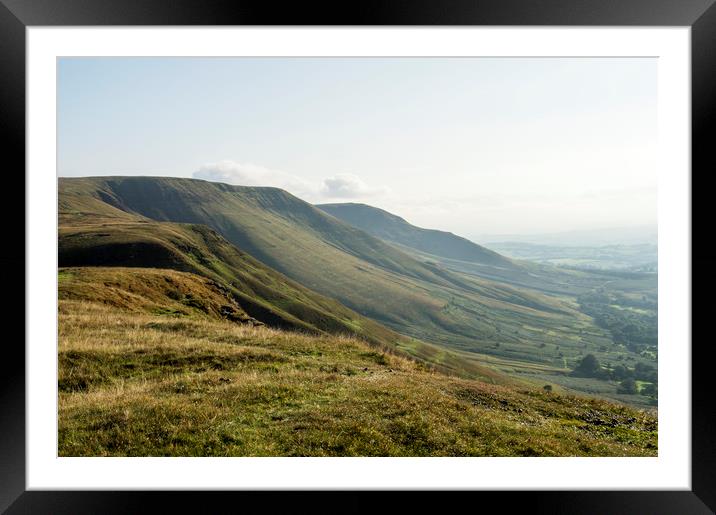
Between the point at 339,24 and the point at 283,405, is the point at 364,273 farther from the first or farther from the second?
the point at 339,24

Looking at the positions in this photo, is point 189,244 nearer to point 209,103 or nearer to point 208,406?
point 208,406

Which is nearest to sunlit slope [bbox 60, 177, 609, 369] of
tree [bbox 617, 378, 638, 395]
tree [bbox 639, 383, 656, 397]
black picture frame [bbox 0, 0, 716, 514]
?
tree [bbox 617, 378, 638, 395]

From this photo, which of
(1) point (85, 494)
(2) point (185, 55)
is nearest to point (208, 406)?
(1) point (85, 494)

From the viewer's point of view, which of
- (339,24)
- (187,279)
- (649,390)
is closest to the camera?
(339,24)

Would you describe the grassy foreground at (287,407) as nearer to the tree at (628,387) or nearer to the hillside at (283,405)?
the hillside at (283,405)

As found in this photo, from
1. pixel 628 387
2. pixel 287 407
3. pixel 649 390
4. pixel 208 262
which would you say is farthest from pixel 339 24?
pixel 649 390

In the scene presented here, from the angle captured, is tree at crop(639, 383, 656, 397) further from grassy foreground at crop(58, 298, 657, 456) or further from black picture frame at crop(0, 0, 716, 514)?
black picture frame at crop(0, 0, 716, 514)
